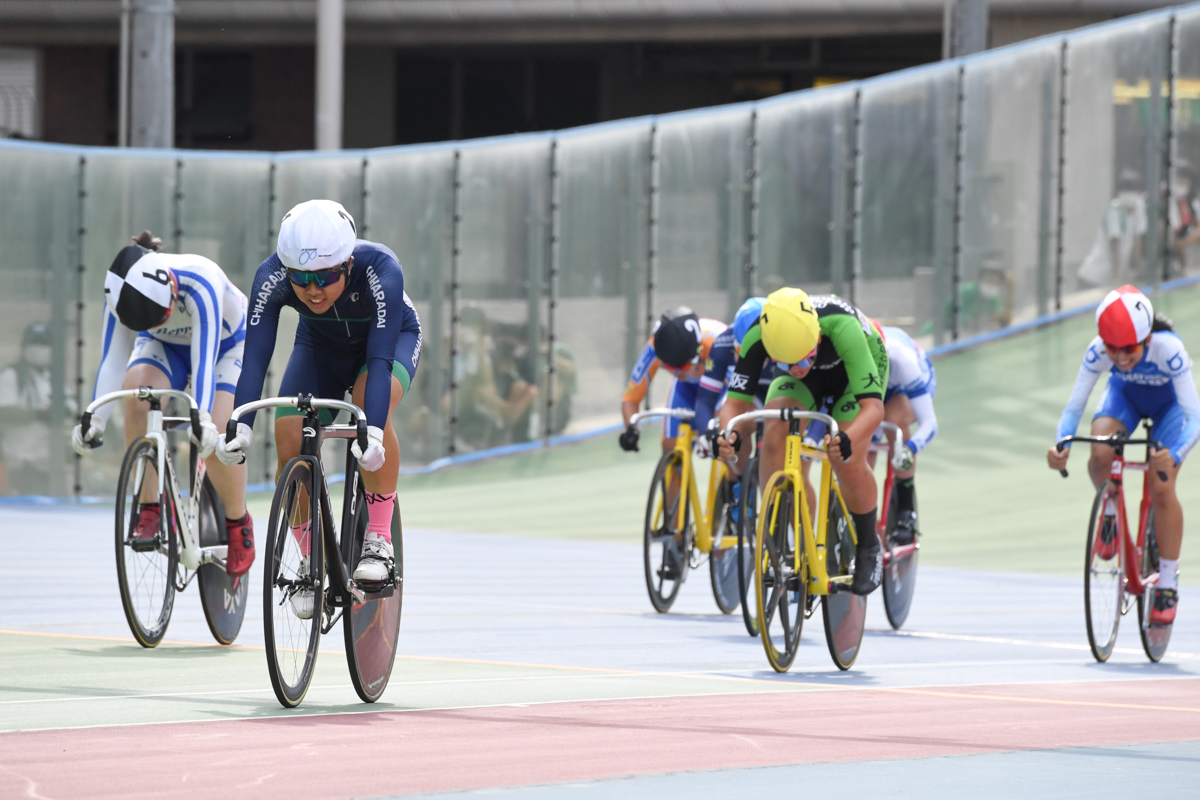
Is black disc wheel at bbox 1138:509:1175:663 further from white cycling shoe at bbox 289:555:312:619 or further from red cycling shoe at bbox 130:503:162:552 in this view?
red cycling shoe at bbox 130:503:162:552

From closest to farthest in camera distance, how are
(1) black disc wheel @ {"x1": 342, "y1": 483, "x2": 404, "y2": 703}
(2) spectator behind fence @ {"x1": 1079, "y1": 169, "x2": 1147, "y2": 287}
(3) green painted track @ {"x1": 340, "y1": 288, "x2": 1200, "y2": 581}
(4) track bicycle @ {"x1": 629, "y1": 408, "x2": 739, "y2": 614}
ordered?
(1) black disc wheel @ {"x1": 342, "y1": 483, "x2": 404, "y2": 703}, (4) track bicycle @ {"x1": 629, "y1": 408, "x2": 739, "y2": 614}, (3) green painted track @ {"x1": 340, "y1": 288, "x2": 1200, "y2": 581}, (2) spectator behind fence @ {"x1": 1079, "y1": 169, "x2": 1147, "y2": 287}

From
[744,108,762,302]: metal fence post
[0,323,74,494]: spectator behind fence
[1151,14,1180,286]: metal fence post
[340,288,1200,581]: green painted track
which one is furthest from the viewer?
[1151,14,1180,286]: metal fence post

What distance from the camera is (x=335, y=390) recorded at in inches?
250

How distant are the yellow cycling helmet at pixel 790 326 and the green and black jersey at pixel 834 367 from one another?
222mm

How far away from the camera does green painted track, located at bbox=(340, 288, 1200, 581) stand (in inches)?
546

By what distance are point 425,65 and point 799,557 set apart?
24667 mm

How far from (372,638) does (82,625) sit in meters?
2.52

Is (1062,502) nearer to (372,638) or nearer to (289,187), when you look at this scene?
(289,187)

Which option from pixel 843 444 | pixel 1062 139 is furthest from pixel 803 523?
pixel 1062 139

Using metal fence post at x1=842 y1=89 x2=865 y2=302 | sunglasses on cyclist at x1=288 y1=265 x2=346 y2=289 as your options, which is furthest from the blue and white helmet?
metal fence post at x1=842 y1=89 x2=865 y2=302

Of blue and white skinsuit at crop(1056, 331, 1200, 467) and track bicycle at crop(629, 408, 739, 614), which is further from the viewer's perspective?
track bicycle at crop(629, 408, 739, 614)

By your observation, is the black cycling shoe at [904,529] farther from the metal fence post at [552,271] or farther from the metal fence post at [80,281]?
the metal fence post at [552,271]

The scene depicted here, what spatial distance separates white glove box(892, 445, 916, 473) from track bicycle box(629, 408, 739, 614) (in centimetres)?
94

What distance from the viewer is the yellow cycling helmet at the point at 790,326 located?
7258 millimetres
